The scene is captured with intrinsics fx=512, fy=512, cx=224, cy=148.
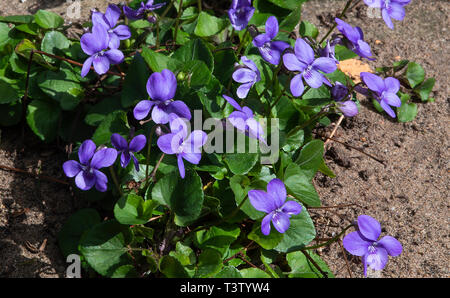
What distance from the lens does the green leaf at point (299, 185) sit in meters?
2.15

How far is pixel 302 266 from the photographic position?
7.10ft

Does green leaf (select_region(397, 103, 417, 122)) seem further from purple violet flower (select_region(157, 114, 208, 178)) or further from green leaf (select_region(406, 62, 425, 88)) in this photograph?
purple violet flower (select_region(157, 114, 208, 178))

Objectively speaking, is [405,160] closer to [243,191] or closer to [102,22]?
[243,191]

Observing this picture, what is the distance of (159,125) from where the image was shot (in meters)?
1.89

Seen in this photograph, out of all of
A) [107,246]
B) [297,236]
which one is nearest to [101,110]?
[107,246]

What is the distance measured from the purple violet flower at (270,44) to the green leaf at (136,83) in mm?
528

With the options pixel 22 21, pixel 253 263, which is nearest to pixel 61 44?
pixel 22 21

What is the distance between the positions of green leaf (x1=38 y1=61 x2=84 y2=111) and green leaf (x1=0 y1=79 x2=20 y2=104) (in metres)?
0.13

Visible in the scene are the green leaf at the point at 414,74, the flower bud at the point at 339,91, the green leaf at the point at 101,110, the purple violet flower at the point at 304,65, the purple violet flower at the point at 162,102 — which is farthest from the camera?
the green leaf at the point at 414,74

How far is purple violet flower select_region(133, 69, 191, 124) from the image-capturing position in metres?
1.92

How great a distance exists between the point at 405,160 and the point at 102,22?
5.41 feet

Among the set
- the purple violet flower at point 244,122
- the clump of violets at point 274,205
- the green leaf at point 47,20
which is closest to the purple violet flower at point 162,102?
the purple violet flower at point 244,122

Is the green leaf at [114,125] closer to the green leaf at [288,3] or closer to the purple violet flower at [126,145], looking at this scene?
the purple violet flower at [126,145]

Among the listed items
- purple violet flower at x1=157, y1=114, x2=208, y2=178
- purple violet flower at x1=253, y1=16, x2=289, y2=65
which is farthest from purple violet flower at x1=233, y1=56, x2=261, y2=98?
purple violet flower at x1=157, y1=114, x2=208, y2=178
